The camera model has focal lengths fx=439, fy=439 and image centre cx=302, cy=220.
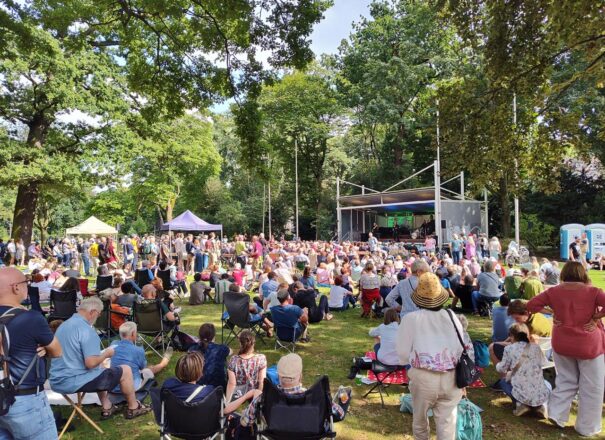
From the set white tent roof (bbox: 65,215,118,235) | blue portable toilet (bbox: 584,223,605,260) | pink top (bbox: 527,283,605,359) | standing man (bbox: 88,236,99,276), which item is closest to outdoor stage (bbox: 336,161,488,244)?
blue portable toilet (bbox: 584,223,605,260)

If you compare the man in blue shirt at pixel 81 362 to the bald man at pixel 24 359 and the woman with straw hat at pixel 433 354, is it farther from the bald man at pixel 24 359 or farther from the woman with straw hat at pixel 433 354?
the woman with straw hat at pixel 433 354

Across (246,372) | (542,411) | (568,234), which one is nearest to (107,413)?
(246,372)

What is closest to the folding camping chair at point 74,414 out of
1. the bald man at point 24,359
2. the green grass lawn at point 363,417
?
the green grass lawn at point 363,417

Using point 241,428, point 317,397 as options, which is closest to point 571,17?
point 317,397

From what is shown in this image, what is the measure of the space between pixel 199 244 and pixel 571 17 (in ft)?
56.1

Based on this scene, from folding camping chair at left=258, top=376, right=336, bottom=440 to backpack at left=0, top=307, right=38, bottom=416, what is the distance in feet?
5.26

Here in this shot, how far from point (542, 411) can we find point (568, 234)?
60.0 feet

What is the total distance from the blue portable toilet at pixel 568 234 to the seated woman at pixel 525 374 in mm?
17845

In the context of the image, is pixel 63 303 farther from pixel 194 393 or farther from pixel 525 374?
pixel 525 374

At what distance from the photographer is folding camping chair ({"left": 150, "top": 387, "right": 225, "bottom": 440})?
3236 millimetres

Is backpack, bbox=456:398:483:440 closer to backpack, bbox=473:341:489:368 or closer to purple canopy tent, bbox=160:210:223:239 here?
backpack, bbox=473:341:489:368

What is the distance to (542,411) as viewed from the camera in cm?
441

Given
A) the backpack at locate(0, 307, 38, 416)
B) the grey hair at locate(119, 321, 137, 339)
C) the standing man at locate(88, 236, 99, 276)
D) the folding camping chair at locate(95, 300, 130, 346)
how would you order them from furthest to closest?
the standing man at locate(88, 236, 99, 276)
the folding camping chair at locate(95, 300, 130, 346)
the grey hair at locate(119, 321, 137, 339)
the backpack at locate(0, 307, 38, 416)

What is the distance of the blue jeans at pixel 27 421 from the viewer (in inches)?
95.9
